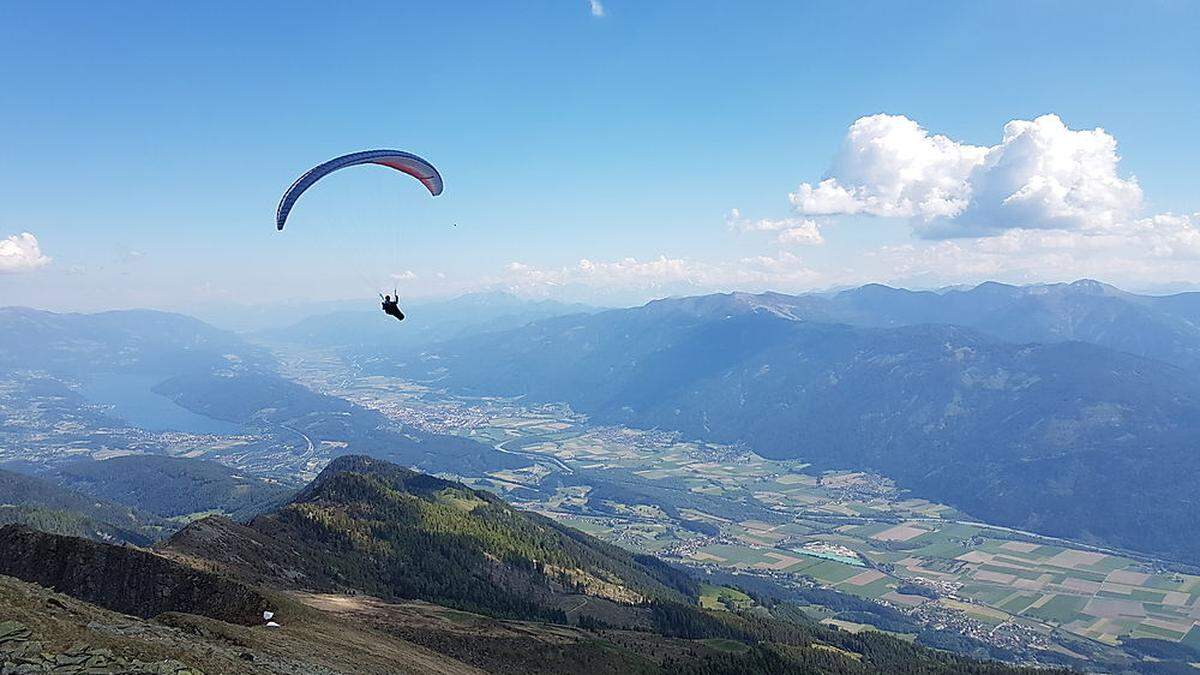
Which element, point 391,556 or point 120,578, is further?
point 391,556

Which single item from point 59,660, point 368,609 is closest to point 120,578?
point 368,609

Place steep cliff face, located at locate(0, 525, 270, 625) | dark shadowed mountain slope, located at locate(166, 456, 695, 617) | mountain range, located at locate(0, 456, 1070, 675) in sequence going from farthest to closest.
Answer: dark shadowed mountain slope, located at locate(166, 456, 695, 617) → steep cliff face, located at locate(0, 525, 270, 625) → mountain range, located at locate(0, 456, 1070, 675)

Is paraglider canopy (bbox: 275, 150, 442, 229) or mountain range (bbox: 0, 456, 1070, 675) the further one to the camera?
paraglider canopy (bbox: 275, 150, 442, 229)

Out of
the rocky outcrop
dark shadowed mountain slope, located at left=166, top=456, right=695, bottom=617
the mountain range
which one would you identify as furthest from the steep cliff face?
dark shadowed mountain slope, located at left=166, top=456, right=695, bottom=617

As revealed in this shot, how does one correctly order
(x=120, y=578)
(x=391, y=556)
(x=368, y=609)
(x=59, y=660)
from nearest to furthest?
(x=59, y=660), (x=120, y=578), (x=368, y=609), (x=391, y=556)

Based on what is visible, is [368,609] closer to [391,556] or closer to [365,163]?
[365,163]

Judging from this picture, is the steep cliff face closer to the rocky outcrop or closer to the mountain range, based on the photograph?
the mountain range

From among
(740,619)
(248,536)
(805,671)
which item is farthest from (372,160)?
(740,619)

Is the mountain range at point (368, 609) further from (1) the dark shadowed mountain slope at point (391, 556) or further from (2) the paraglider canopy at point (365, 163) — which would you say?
(2) the paraglider canopy at point (365, 163)

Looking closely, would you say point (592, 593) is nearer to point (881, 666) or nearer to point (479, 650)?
point (881, 666)
